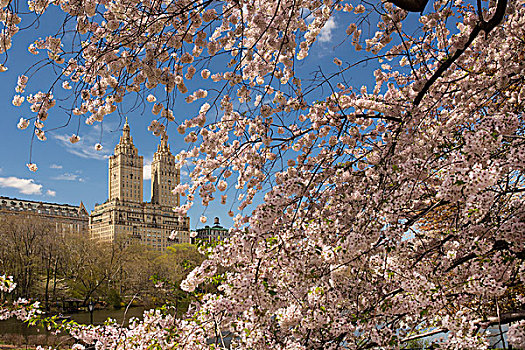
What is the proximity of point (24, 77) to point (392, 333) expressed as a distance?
321 cm

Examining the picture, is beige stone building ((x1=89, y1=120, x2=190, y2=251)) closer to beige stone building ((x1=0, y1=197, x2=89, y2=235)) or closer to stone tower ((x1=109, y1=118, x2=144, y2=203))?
stone tower ((x1=109, y1=118, x2=144, y2=203))

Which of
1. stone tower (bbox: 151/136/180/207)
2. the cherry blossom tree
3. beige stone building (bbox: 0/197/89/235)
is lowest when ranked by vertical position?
the cherry blossom tree

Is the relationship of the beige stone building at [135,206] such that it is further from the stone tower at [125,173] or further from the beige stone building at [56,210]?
the beige stone building at [56,210]

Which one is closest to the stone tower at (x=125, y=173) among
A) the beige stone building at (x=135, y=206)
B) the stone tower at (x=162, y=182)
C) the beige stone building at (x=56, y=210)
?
the beige stone building at (x=135, y=206)

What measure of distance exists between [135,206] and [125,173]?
43.5ft

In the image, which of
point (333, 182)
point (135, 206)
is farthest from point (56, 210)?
point (333, 182)

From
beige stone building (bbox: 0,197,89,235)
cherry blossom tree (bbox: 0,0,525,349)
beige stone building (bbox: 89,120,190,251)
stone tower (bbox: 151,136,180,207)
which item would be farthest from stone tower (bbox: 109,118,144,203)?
cherry blossom tree (bbox: 0,0,525,349)

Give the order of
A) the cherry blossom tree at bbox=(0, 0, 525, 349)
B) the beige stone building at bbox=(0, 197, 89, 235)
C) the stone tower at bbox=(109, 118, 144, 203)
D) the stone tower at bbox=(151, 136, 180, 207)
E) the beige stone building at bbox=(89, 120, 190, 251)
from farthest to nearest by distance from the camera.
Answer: the stone tower at bbox=(151, 136, 180, 207), the stone tower at bbox=(109, 118, 144, 203), the beige stone building at bbox=(89, 120, 190, 251), the beige stone building at bbox=(0, 197, 89, 235), the cherry blossom tree at bbox=(0, 0, 525, 349)

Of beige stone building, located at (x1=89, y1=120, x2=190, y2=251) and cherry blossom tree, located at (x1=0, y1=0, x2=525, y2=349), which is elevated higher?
beige stone building, located at (x1=89, y1=120, x2=190, y2=251)

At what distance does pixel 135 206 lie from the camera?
9656 cm

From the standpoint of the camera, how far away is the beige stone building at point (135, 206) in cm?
9194

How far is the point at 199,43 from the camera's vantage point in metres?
2.54

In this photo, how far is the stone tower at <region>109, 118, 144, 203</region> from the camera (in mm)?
104562

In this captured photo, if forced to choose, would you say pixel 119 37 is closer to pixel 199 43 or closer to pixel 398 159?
pixel 199 43
